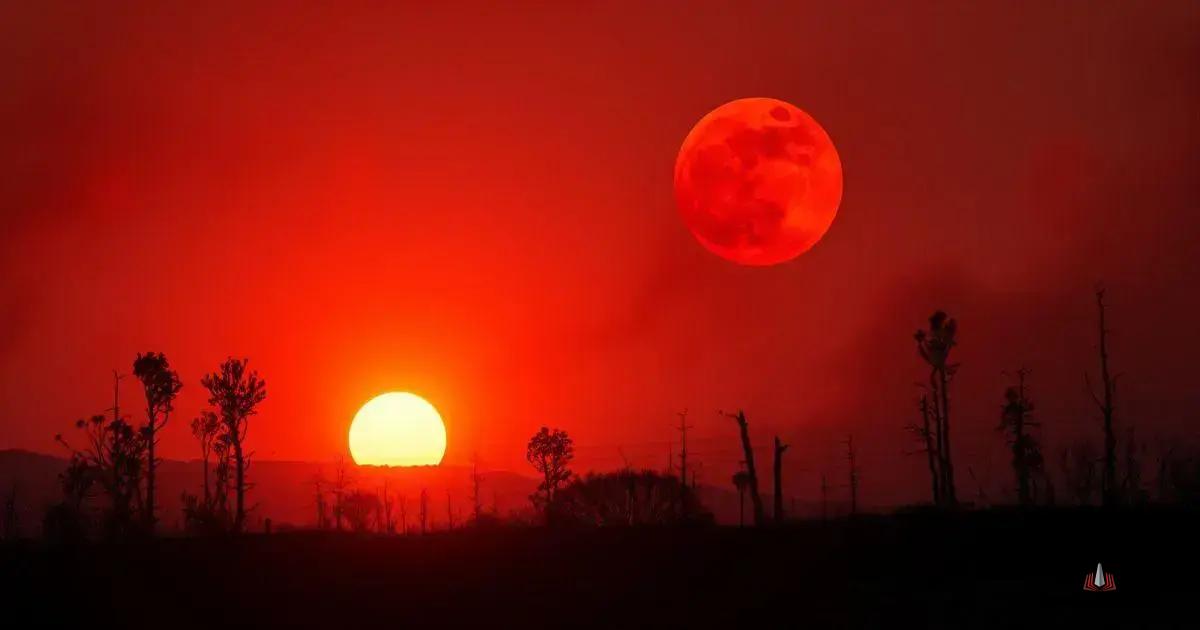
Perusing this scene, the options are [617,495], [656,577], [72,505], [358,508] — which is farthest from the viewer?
[358,508]

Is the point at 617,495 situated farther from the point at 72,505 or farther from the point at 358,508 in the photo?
the point at 72,505

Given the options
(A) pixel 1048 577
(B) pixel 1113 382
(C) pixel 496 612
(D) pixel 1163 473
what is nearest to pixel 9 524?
(C) pixel 496 612

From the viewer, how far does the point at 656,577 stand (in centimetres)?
5016

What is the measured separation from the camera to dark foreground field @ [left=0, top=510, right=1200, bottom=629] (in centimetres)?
4472

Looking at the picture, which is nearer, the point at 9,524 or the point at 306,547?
the point at 306,547

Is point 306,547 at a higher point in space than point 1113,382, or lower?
lower

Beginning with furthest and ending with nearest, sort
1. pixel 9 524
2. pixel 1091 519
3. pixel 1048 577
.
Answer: pixel 9 524 → pixel 1091 519 → pixel 1048 577

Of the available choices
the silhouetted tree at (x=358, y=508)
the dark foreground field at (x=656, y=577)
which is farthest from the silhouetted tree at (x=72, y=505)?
the dark foreground field at (x=656, y=577)

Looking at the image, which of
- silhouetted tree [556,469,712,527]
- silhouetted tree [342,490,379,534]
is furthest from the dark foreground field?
silhouetted tree [342,490,379,534]

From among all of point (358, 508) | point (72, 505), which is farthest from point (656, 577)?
point (358, 508)

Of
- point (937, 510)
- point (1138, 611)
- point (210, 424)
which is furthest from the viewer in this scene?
point (210, 424)

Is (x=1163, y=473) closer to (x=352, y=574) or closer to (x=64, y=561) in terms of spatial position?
(x=352, y=574)

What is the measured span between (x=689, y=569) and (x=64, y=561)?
25357mm

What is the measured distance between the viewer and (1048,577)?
5112 cm
